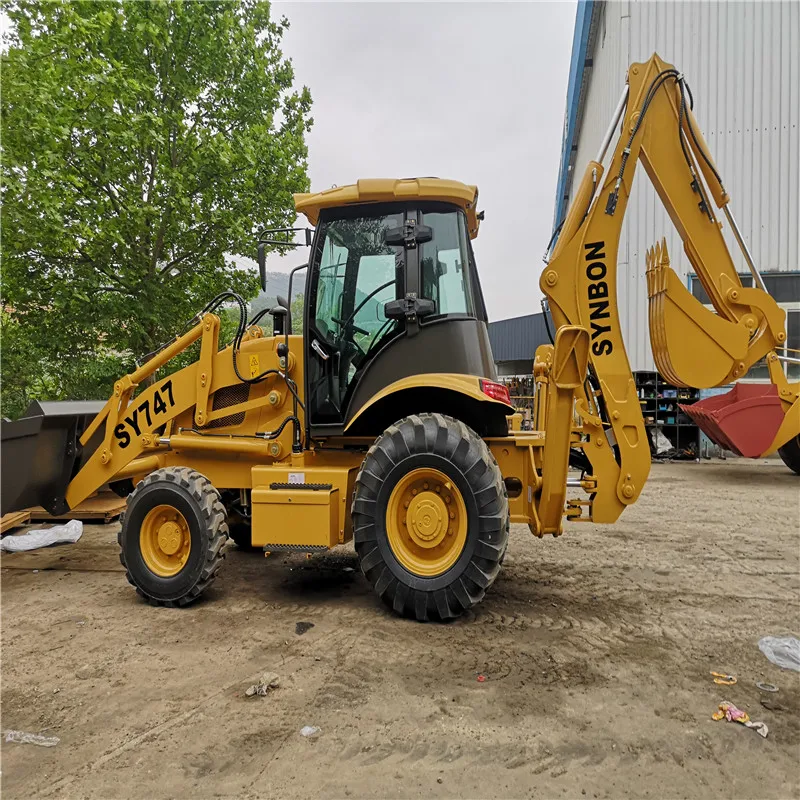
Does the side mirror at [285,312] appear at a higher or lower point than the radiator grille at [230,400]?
higher

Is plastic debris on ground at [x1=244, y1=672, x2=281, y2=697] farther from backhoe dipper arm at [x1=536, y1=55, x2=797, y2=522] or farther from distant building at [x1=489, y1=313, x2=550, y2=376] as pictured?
distant building at [x1=489, y1=313, x2=550, y2=376]

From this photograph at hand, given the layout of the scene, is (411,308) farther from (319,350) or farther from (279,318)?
(279,318)

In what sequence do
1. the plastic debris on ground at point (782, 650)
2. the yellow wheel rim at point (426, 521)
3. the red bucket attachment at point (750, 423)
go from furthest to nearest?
the red bucket attachment at point (750, 423), the yellow wheel rim at point (426, 521), the plastic debris on ground at point (782, 650)

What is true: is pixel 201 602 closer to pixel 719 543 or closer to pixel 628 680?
pixel 628 680

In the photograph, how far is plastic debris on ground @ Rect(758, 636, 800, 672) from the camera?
11.1ft

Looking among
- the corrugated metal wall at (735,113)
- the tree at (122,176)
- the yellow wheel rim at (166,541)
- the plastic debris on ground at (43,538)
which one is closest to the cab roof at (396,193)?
the yellow wheel rim at (166,541)

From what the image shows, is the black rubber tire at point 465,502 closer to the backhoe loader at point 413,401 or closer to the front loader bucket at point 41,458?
the backhoe loader at point 413,401

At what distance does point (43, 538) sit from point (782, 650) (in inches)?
263

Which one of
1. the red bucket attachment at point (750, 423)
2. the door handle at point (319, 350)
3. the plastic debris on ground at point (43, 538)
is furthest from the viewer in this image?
the red bucket attachment at point (750, 423)

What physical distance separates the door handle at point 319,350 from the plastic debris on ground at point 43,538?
12.9ft

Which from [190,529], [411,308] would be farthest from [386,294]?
[190,529]

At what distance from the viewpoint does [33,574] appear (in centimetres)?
533

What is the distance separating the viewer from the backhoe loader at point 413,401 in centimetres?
404

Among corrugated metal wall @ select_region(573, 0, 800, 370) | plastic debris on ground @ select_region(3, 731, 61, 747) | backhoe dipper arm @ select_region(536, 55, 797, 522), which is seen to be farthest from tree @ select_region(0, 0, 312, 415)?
corrugated metal wall @ select_region(573, 0, 800, 370)
